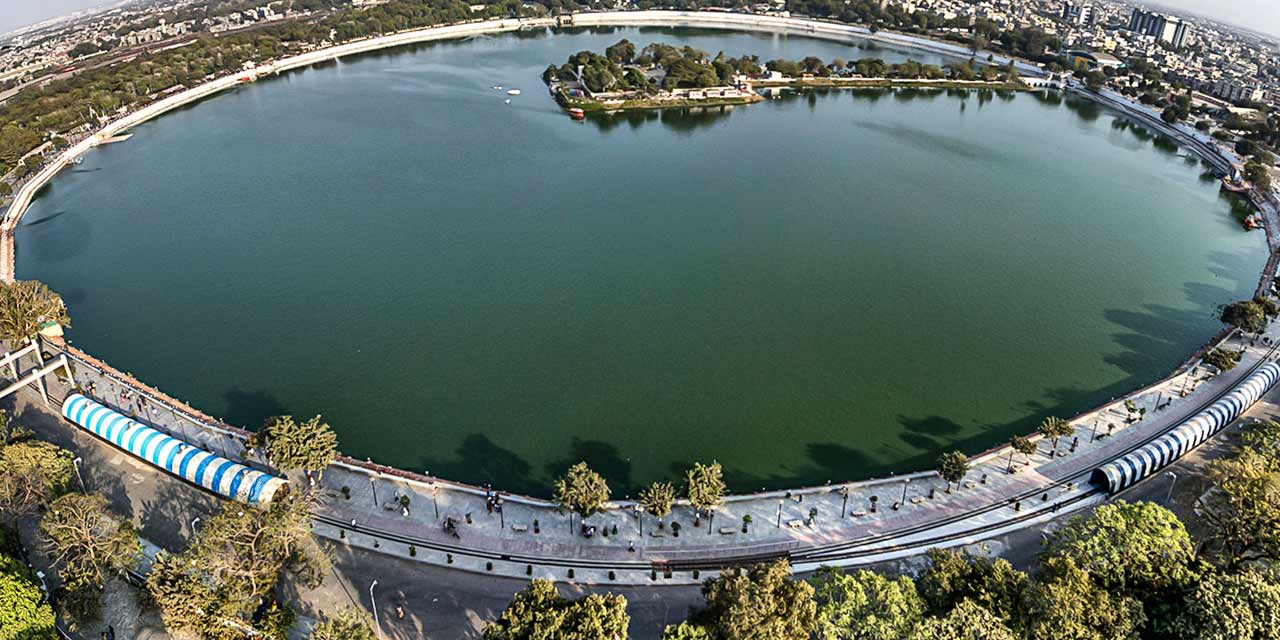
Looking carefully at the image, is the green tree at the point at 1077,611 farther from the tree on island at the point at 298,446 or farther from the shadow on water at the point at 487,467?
the tree on island at the point at 298,446

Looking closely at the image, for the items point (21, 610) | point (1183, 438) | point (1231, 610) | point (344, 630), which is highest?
point (1231, 610)

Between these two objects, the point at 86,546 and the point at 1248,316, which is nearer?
the point at 86,546

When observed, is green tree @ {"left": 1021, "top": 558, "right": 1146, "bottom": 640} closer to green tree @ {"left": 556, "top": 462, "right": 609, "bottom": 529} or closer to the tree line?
the tree line

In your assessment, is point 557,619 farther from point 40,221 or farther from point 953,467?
point 40,221

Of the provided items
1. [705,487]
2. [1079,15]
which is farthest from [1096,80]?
[705,487]

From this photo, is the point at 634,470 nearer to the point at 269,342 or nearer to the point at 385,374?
the point at 385,374

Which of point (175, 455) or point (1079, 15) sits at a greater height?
point (1079, 15)

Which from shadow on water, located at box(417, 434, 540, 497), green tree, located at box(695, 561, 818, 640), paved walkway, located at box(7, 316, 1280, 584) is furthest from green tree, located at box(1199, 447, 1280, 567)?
shadow on water, located at box(417, 434, 540, 497)
